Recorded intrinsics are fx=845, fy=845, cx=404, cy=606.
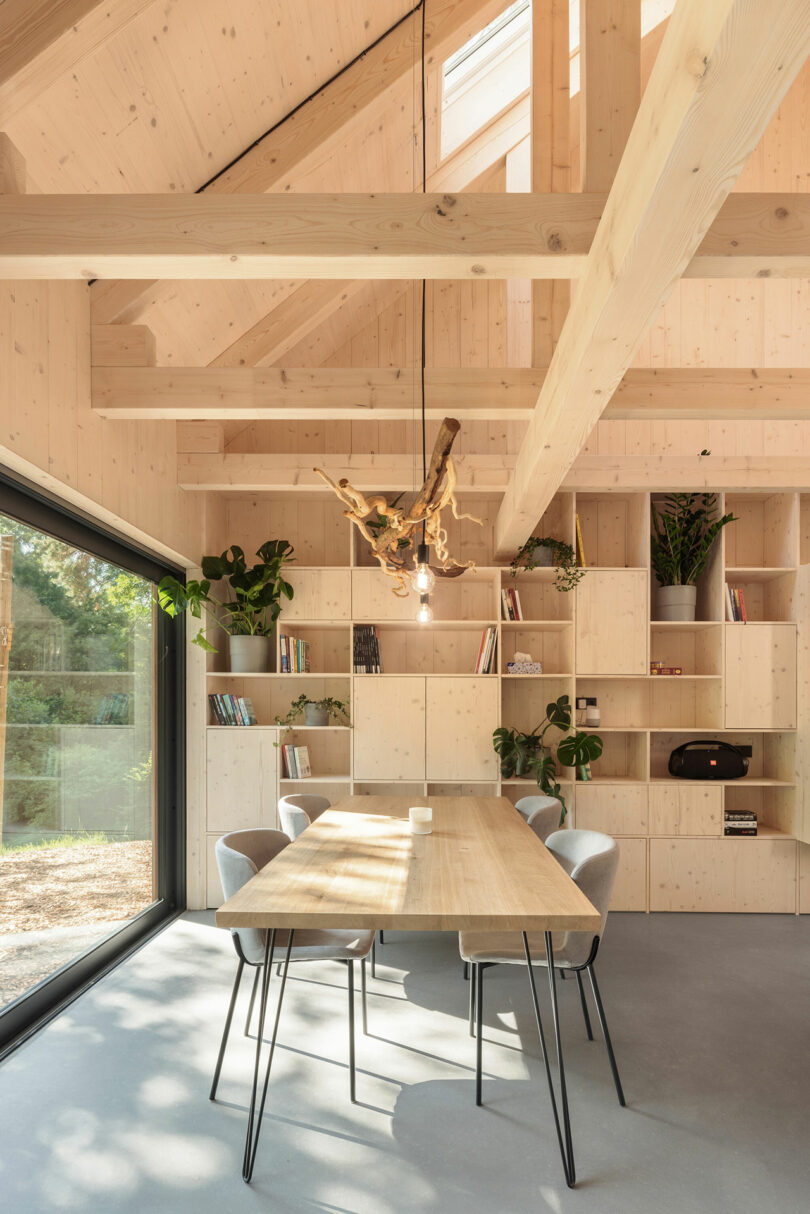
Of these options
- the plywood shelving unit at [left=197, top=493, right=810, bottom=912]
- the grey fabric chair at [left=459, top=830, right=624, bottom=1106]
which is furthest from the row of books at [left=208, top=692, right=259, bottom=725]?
the grey fabric chair at [left=459, top=830, right=624, bottom=1106]

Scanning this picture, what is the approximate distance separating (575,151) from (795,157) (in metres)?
1.61

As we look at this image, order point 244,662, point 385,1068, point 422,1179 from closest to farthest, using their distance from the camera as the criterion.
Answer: point 422,1179 < point 385,1068 < point 244,662

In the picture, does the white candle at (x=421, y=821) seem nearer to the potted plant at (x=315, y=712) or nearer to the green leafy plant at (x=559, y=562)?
the potted plant at (x=315, y=712)

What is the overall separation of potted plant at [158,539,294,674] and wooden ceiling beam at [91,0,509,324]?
6.68 ft

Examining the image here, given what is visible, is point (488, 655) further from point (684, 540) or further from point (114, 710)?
point (114, 710)

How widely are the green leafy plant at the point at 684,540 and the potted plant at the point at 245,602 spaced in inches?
101

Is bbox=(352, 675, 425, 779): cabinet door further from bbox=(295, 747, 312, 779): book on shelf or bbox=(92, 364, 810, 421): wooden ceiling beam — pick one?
bbox=(92, 364, 810, 421): wooden ceiling beam

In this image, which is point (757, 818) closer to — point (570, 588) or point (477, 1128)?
point (570, 588)

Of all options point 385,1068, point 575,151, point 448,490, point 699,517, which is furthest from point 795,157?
point 385,1068

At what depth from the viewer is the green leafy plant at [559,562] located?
18.7 ft

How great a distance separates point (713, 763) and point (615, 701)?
2.59 ft

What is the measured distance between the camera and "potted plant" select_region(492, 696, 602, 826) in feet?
17.7

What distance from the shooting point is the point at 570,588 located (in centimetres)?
571

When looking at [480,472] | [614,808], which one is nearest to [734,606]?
[614,808]
